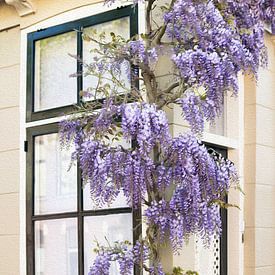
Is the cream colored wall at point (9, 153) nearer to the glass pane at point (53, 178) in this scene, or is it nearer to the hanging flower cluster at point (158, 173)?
the glass pane at point (53, 178)

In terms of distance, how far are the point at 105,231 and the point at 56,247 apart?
0.49m

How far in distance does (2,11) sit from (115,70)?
174 cm

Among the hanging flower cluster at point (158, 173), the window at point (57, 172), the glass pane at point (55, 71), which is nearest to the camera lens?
the hanging flower cluster at point (158, 173)

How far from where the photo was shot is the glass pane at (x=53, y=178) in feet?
14.0

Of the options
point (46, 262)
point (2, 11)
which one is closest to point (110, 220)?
point (46, 262)

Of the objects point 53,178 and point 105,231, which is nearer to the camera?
point 105,231

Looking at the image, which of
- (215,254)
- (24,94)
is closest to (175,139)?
(215,254)

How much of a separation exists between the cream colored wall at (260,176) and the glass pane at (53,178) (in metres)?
1.34

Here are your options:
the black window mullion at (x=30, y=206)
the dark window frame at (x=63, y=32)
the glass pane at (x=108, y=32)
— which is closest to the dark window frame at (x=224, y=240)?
the glass pane at (x=108, y=32)

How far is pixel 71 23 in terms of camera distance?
4.30 m

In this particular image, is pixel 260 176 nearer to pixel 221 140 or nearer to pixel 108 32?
pixel 221 140

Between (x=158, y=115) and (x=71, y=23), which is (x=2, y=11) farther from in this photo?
(x=158, y=115)

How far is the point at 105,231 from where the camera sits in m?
4.04

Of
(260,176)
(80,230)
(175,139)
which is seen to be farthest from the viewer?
(260,176)
